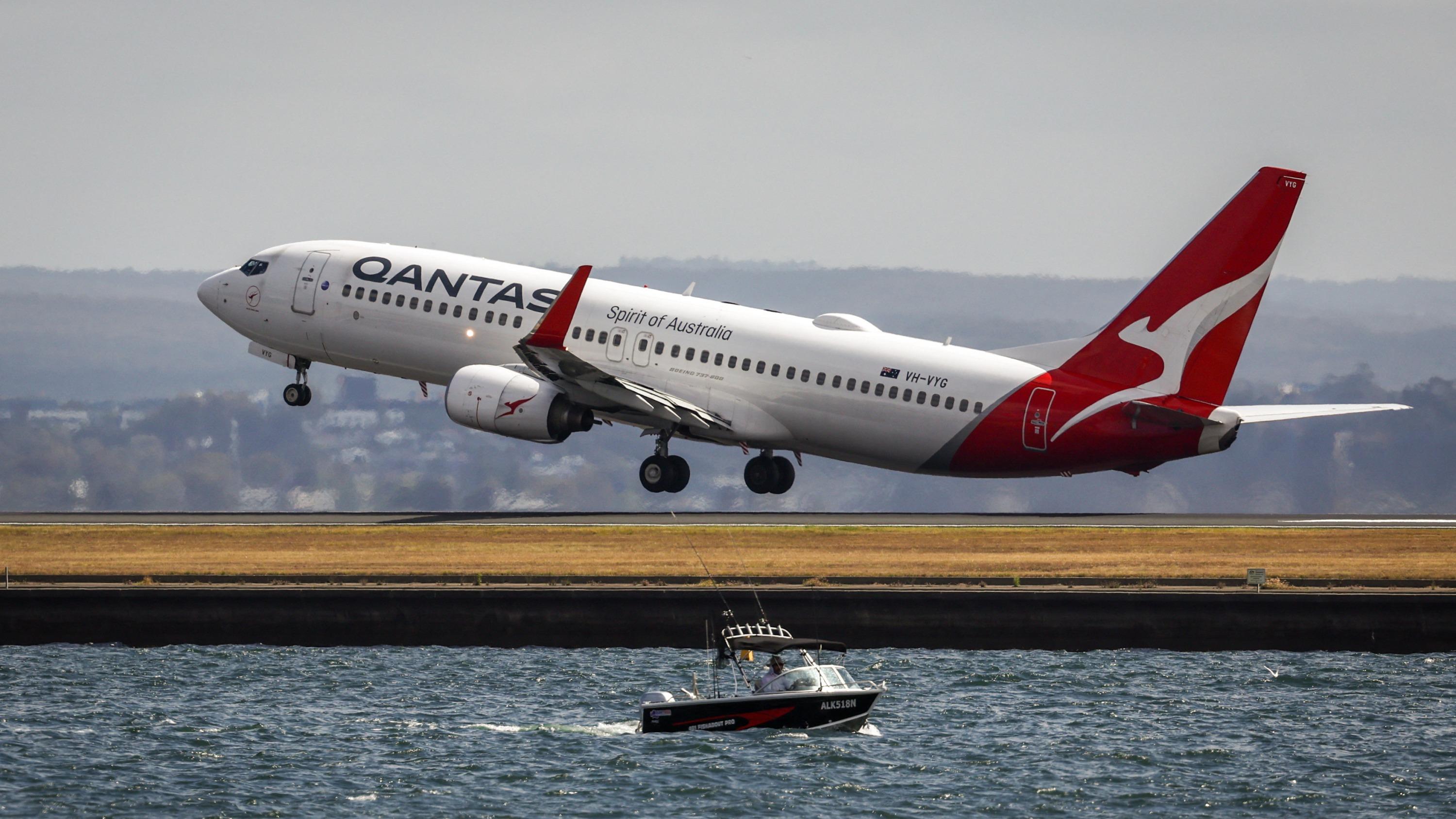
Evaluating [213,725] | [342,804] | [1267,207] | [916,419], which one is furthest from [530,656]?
[1267,207]

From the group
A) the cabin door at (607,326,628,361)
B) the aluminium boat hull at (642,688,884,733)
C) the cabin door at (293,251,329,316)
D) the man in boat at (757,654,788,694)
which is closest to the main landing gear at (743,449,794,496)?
the cabin door at (607,326,628,361)

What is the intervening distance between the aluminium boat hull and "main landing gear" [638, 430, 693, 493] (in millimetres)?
28447

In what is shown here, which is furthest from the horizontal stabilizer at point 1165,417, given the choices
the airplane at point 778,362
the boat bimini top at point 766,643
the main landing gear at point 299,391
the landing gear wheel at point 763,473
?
the main landing gear at point 299,391

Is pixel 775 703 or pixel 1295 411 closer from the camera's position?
pixel 775 703

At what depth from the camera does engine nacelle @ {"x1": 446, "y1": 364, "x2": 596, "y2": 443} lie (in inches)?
2876

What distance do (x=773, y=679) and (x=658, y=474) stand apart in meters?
28.8

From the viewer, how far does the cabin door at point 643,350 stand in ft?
246

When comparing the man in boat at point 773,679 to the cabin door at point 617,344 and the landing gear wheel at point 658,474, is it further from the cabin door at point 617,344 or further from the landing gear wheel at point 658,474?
the cabin door at point 617,344

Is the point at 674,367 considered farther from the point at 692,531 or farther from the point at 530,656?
the point at 530,656

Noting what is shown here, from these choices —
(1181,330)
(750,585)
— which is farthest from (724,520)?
(1181,330)

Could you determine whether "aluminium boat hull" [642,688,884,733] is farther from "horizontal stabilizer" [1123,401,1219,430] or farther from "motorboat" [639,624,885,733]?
"horizontal stabilizer" [1123,401,1219,430]

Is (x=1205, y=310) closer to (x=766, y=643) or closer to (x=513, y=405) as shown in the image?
(x=513, y=405)

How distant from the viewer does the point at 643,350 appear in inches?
2958

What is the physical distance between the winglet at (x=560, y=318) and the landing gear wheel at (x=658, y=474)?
7.26 metres
